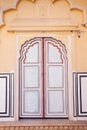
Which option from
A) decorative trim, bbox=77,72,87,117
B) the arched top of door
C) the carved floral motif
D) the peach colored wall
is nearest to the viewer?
the carved floral motif

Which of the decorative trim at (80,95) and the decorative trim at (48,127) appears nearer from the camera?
the decorative trim at (48,127)

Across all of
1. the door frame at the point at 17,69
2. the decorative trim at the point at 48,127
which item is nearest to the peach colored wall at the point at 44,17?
the door frame at the point at 17,69

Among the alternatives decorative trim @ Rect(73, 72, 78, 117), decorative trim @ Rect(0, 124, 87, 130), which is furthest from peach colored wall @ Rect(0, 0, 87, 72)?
decorative trim @ Rect(0, 124, 87, 130)

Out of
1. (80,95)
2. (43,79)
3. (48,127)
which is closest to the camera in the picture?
(48,127)

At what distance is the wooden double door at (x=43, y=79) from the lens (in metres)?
6.63

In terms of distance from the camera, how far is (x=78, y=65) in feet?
21.6

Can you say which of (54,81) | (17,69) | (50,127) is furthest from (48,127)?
(17,69)

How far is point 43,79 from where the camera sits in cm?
667

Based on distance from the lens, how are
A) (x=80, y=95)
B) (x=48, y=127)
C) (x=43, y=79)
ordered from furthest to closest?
(x=43, y=79), (x=80, y=95), (x=48, y=127)

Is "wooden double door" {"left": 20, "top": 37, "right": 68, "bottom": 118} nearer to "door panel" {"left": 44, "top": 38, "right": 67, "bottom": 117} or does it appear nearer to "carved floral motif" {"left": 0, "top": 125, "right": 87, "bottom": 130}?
"door panel" {"left": 44, "top": 38, "right": 67, "bottom": 117}

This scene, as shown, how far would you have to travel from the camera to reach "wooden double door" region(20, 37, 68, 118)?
6.63 m

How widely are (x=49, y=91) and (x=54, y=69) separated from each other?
1.59 feet

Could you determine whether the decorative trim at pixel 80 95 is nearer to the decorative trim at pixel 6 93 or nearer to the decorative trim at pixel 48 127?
the decorative trim at pixel 48 127

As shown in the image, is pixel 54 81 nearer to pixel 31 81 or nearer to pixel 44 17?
pixel 31 81
